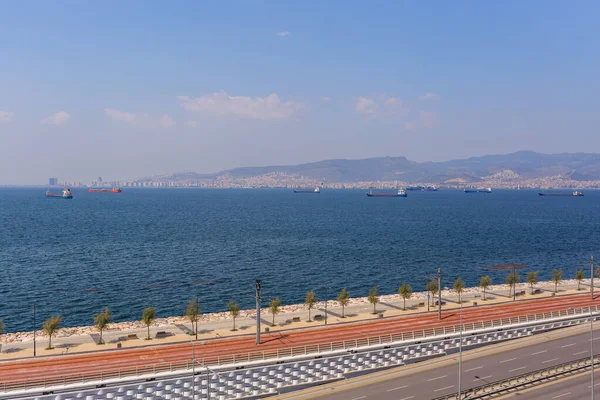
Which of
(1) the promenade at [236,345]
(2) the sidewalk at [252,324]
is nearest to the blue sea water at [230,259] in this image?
(2) the sidewalk at [252,324]

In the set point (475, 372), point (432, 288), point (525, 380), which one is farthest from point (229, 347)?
point (432, 288)

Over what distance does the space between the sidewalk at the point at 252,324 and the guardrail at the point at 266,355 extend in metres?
9.16

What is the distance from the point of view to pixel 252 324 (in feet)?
208

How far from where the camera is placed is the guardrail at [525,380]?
3859 cm

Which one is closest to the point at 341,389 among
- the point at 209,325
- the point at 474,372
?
the point at 474,372

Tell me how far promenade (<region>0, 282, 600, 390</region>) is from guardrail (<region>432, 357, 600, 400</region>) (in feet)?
58.5

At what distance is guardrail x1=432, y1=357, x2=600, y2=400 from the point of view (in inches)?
1519

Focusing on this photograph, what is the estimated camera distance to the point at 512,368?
148 ft

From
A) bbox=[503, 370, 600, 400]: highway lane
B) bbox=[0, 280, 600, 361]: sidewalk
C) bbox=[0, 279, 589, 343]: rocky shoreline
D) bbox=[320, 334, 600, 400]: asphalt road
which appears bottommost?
bbox=[0, 279, 589, 343]: rocky shoreline

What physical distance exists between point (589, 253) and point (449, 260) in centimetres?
4073

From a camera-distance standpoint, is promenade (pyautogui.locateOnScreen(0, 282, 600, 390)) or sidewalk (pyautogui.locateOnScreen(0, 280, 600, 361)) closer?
promenade (pyautogui.locateOnScreen(0, 282, 600, 390))

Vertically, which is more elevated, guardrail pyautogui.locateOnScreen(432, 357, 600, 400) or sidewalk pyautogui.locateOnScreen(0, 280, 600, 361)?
guardrail pyautogui.locateOnScreen(432, 357, 600, 400)

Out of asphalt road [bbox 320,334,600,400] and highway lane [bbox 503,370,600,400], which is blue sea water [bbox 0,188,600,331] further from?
highway lane [bbox 503,370,600,400]

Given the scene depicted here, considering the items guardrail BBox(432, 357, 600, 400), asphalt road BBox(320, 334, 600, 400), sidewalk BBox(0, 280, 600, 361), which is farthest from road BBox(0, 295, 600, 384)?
guardrail BBox(432, 357, 600, 400)
